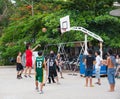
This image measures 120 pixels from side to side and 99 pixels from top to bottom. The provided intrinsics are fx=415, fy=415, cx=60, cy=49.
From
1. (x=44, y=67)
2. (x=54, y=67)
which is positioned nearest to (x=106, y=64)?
(x=44, y=67)

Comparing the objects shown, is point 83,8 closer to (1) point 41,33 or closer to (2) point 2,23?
(1) point 41,33

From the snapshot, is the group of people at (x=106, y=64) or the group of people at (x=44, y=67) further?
the group of people at (x=106, y=64)

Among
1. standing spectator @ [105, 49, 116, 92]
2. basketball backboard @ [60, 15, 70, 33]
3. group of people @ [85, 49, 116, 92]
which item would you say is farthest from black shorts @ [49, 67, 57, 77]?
basketball backboard @ [60, 15, 70, 33]

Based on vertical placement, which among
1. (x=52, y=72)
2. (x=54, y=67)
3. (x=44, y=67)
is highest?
(x=44, y=67)

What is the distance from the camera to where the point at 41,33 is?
3544 cm

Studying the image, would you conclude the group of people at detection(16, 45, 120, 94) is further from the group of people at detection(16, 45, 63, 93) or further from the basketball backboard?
the basketball backboard

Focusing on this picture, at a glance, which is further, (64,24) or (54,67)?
(64,24)

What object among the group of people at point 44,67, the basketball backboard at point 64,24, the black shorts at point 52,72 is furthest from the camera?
the basketball backboard at point 64,24

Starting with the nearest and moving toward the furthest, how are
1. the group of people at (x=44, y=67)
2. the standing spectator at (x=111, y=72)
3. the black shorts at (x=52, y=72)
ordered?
the group of people at (x=44, y=67) → the standing spectator at (x=111, y=72) → the black shorts at (x=52, y=72)

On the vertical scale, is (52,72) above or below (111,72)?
below

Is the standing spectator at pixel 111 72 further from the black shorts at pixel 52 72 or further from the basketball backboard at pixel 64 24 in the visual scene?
the basketball backboard at pixel 64 24

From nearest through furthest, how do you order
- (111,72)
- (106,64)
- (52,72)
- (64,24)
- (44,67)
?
(111,72) → (44,67) → (106,64) → (52,72) → (64,24)

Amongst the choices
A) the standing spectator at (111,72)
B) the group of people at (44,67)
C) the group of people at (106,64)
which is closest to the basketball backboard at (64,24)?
the group of people at (44,67)

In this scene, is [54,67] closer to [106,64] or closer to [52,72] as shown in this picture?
[52,72]
